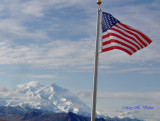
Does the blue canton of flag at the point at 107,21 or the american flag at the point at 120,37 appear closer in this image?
the american flag at the point at 120,37

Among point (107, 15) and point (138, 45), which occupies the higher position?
point (107, 15)

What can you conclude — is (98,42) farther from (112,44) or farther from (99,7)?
(99,7)

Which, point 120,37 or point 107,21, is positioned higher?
point 107,21

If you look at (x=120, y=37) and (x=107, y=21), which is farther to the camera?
(x=107, y=21)

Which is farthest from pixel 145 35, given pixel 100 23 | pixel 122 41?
pixel 100 23

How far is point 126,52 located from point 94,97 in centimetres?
546

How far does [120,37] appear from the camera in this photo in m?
26.8

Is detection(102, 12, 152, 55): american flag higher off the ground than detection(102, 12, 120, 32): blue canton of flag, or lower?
lower

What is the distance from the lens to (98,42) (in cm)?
2605

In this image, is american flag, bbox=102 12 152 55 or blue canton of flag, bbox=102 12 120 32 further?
blue canton of flag, bbox=102 12 120 32

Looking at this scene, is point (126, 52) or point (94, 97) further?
point (126, 52)

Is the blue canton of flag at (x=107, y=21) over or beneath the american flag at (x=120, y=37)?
over

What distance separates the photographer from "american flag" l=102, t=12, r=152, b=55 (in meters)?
26.3

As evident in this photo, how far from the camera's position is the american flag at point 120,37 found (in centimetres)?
2627
